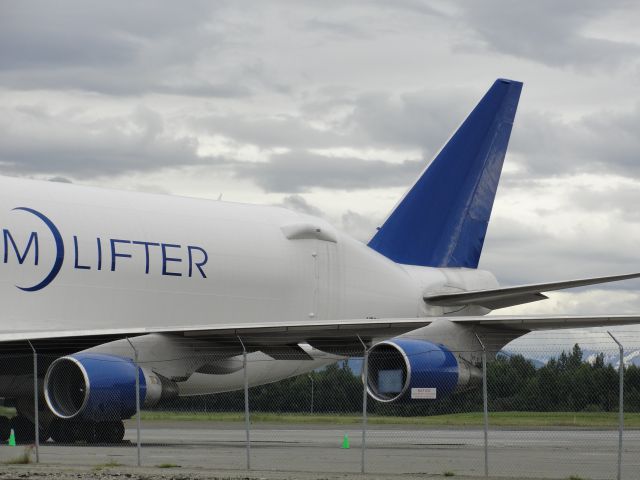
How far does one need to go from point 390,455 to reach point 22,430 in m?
7.21

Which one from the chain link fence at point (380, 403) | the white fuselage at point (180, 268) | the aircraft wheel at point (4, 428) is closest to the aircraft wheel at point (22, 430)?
the chain link fence at point (380, 403)

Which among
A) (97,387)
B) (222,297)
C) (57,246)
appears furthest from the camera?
(222,297)

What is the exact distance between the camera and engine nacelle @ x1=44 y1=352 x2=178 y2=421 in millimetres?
18094

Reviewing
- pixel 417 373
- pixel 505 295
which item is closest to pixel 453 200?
pixel 505 295

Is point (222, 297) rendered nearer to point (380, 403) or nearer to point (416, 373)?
point (380, 403)

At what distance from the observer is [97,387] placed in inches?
711

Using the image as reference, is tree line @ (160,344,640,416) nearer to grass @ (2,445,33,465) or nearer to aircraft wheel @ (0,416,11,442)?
aircraft wheel @ (0,416,11,442)

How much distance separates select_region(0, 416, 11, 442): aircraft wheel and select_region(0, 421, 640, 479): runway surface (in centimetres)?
191

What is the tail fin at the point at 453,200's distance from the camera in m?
28.4

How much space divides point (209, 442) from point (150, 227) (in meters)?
4.17

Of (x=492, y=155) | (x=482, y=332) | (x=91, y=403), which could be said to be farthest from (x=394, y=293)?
(x=91, y=403)

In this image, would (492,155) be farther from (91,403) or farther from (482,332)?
(91,403)

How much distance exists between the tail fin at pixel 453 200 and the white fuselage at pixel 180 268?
3.18 ft

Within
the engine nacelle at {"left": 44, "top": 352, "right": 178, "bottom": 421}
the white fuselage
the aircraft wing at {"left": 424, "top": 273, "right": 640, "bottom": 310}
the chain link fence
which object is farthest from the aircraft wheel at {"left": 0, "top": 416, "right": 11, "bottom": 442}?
the aircraft wing at {"left": 424, "top": 273, "right": 640, "bottom": 310}
